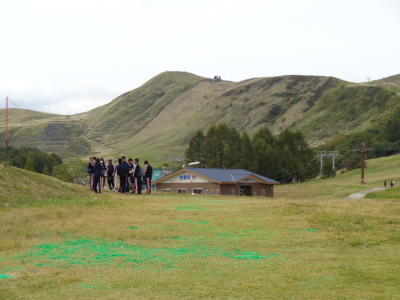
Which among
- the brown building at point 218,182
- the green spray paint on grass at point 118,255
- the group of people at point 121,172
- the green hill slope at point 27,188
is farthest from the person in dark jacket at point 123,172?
the brown building at point 218,182

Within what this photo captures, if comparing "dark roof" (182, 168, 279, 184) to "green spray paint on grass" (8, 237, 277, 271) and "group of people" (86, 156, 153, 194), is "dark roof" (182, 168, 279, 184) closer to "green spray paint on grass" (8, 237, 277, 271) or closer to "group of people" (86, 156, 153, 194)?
"group of people" (86, 156, 153, 194)

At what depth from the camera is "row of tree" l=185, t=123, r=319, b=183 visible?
275ft

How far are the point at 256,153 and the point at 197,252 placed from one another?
7680 cm

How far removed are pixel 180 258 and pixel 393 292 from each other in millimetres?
4609

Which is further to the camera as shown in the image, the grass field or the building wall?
the building wall

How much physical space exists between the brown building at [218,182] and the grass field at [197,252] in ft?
127

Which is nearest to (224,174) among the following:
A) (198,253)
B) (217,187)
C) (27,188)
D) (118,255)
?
(217,187)

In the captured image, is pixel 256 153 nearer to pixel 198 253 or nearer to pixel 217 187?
pixel 217 187

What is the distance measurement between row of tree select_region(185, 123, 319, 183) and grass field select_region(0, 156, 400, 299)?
62859 mm

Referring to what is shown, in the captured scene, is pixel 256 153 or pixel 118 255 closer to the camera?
pixel 118 255

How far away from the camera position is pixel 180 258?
10.6 metres

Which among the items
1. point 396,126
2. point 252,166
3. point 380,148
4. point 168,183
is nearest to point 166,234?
point 168,183

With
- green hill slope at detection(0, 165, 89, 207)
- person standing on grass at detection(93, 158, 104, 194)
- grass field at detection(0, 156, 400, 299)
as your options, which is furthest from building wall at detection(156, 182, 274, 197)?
grass field at detection(0, 156, 400, 299)

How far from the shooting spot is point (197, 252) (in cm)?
1130
